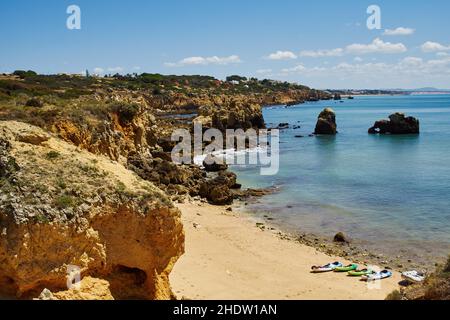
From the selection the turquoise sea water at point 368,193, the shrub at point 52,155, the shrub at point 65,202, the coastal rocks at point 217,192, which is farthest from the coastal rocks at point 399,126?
the shrub at point 65,202

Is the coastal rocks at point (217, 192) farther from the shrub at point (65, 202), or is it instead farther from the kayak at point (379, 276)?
the shrub at point (65, 202)

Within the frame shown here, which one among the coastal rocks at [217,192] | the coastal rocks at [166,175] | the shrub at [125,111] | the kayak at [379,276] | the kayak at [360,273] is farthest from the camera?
the shrub at [125,111]

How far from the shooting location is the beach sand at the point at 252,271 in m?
17.5

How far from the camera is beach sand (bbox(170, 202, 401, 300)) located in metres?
17.5

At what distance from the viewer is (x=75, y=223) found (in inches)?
426

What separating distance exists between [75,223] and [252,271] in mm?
11088

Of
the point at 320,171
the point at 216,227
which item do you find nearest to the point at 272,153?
the point at 320,171

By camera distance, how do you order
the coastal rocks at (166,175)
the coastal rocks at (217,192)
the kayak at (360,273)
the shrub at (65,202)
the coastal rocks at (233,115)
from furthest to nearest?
1. the coastal rocks at (233,115)
2. the coastal rocks at (166,175)
3. the coastal rocks at (217,192)
4. the kayak at (360,273)
5. the shrub at (65,202)

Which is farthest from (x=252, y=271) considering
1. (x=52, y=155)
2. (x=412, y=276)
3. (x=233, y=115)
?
(x=233, y=115)

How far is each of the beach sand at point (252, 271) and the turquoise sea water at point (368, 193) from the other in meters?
3.91

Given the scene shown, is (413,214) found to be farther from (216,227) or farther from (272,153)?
(272,153)

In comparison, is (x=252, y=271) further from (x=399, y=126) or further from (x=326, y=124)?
(x=399, y=126)

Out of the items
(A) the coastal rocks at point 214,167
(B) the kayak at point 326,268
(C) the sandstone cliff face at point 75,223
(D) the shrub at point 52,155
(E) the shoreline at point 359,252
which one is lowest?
(E) the shoreline at point 359,252

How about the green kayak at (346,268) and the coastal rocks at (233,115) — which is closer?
the green kayak at (346,268)
